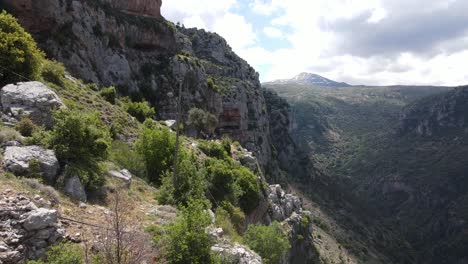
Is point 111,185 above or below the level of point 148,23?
below

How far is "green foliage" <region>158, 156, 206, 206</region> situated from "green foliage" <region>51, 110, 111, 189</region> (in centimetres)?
477

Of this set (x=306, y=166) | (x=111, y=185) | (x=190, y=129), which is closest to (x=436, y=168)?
(x=306, y=166)

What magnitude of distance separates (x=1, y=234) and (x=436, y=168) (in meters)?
A: 180

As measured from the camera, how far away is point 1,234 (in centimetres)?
1109

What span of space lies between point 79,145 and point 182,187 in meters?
7.59

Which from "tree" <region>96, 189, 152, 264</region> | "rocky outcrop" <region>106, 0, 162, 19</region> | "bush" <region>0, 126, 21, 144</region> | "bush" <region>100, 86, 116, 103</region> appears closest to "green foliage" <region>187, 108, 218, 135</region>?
"bush" <region>100, 86, 116, 103</region>

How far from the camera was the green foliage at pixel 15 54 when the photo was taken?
21.6 m

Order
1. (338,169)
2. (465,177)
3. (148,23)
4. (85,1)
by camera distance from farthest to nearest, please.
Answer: (338,169), (465,177), (148,23), (85,1)

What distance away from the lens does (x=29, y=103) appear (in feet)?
63.6

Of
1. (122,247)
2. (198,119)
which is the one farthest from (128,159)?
(198,119)

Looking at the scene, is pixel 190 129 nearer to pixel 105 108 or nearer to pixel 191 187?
pixel 105 108

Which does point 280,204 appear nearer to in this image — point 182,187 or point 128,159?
point 128,159

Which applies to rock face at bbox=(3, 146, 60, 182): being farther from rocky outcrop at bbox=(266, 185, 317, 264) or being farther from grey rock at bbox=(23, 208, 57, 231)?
rocky outcrop at bbox=(266, 185, 317, 264)

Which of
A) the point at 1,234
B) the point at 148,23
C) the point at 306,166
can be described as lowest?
the point at 306,166
